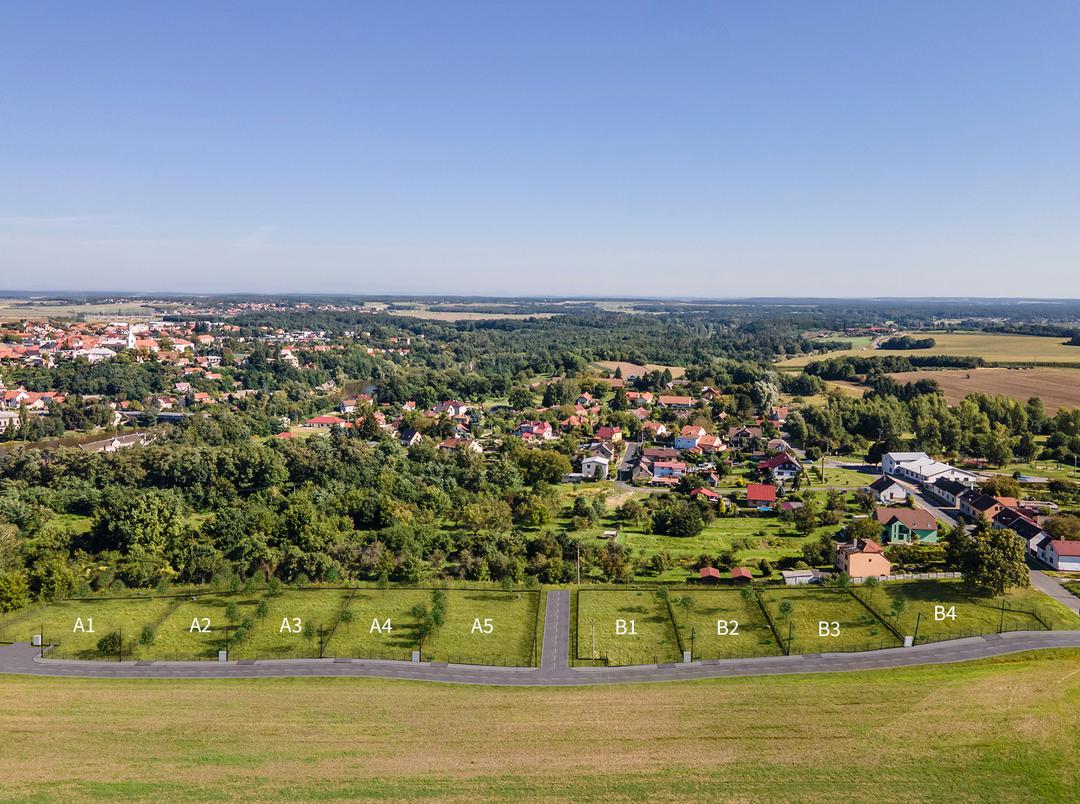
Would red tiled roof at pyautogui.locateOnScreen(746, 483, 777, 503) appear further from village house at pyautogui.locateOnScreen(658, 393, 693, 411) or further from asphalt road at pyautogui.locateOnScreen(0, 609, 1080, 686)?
village house at pyautogui.locateOnScreen(658, 393, 693, 411)

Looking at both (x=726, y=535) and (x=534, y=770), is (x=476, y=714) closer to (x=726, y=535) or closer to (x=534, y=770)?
(x=534, y=770)

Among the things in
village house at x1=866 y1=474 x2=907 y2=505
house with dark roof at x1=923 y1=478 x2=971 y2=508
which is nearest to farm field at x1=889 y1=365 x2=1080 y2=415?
house with dark roof at x1=923 y1=478 x2=971 y2=508

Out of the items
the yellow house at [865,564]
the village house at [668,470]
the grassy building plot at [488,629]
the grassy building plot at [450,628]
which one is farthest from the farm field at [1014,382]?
the grassy building plot at [450,628]

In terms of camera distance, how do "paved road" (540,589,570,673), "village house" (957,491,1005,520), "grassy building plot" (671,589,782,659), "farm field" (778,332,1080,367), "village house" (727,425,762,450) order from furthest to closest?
"farm field" (778,332,1080,367)
"village house" (727,425,762,450)
"village house" (957,491,1005,520)
"grassy building plot" (671,589,782,659)
"paved road" (540,589,570,673)

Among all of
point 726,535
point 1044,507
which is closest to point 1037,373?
point 1044,507

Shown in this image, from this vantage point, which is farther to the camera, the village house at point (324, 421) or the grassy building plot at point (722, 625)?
the village house at point (324, 421)

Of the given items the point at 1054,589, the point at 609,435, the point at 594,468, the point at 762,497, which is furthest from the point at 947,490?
the point at 609,435

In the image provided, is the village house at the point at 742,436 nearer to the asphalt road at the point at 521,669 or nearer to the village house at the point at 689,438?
the village house at the point at 689,438
